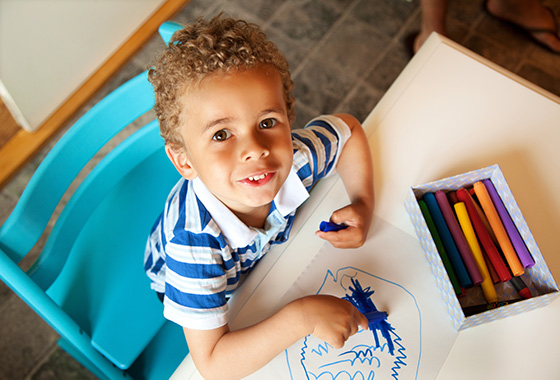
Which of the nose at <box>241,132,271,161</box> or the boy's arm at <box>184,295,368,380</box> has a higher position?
the nose at <box>241,132,271,161</box>

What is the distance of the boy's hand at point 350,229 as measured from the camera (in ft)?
2.36

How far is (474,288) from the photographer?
714mm

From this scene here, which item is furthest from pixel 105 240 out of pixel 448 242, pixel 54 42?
pixel 54 42

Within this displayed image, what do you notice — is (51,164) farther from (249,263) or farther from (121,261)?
(249,263)

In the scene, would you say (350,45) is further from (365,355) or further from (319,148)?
(365,355)

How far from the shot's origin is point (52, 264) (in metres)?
0.82

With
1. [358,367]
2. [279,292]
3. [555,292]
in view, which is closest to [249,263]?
[279,292]

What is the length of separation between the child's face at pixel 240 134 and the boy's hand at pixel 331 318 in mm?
170

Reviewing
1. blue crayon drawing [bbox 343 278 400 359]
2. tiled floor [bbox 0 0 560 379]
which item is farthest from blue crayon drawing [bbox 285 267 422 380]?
tiled floor [bbox 0 0 560 379]

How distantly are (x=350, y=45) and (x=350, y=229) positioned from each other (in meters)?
1.31

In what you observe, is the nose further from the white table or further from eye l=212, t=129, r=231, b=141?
the white table

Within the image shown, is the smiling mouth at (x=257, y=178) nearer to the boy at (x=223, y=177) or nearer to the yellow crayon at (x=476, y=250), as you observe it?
the boy at (x=223, y=177)

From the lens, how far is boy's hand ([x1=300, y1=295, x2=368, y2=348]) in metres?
0.64

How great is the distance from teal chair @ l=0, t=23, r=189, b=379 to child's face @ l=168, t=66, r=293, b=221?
262mm
